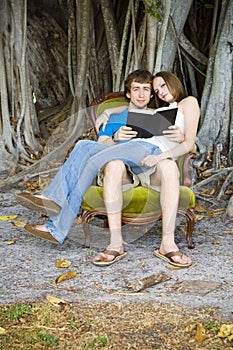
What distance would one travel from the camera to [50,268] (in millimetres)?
3260

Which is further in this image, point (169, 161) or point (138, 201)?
point (138, 201)

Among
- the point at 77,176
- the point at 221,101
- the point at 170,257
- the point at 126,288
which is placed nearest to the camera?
the point at 126,288

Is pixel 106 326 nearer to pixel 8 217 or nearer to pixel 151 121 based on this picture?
pixel 151 121

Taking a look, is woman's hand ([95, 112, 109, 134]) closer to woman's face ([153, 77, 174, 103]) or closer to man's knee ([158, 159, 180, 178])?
woman's face ([153, 77, 174, 103])

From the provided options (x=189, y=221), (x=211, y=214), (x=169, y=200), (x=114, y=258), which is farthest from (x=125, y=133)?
(x=211, y=214)

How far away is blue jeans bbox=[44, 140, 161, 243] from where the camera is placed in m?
3.40

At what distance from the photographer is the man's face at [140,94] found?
11.9 ft

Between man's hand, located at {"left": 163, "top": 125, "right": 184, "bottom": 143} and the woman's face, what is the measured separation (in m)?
0.21

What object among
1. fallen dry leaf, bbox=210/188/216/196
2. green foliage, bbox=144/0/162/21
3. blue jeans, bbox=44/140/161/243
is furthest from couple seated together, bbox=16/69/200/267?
green foliage, bbox=144/0/162/21

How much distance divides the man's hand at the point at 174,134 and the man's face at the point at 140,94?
0.26 meters

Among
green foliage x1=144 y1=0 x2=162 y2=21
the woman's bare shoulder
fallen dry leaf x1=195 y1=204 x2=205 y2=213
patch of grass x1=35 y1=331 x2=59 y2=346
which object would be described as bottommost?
fallen dry leaf x1=195 y1=204 x2=205 y2=213

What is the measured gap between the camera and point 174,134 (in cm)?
350

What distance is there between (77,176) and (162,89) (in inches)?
29.2

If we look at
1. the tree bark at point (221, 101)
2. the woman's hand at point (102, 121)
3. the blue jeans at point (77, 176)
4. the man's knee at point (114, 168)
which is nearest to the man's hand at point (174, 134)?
the blue jeans at point (77, 176)
